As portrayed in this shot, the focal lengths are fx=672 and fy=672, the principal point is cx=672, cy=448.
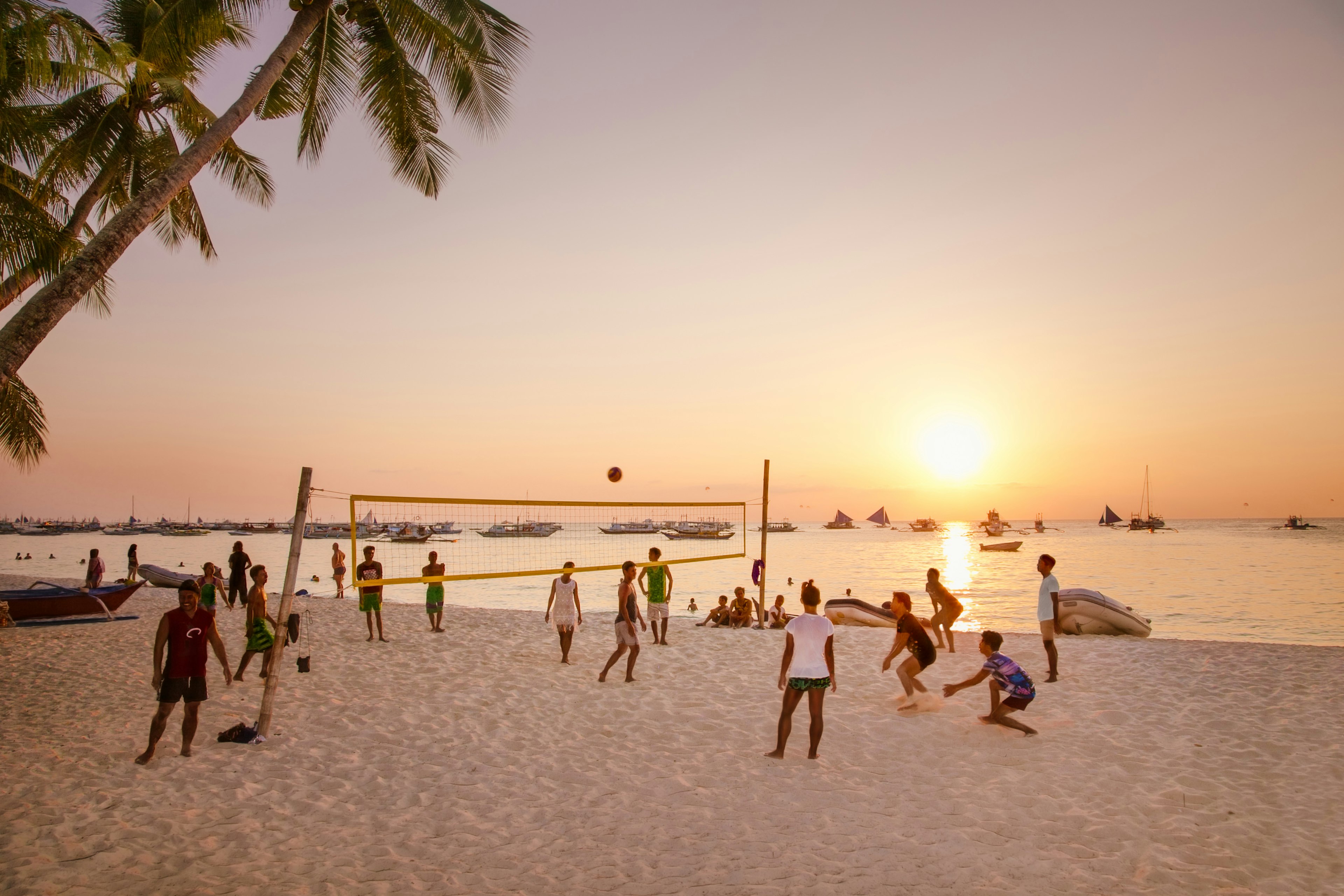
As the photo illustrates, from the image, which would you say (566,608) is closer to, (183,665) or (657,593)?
(657,593)

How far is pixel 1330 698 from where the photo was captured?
8.10 metres

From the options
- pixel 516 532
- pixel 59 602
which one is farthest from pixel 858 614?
pixel 516 532

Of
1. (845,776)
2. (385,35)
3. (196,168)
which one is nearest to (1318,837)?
(845,776)

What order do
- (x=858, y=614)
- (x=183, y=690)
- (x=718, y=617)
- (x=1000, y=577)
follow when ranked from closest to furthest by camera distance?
(x=183, y=690)
(x=718, y=617)
(x=858, y=614)
(x=1000, y=577)

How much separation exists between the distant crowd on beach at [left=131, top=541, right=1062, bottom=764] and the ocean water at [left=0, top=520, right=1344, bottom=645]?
6412 mm

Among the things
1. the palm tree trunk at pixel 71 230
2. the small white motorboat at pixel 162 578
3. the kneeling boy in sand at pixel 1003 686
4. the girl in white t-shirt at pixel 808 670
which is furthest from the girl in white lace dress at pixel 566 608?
the small white motorboat at pixel 162 578

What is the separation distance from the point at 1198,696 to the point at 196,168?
542 inches

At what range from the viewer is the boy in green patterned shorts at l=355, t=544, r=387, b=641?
11.3m

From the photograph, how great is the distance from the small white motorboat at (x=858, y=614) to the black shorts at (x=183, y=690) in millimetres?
11636

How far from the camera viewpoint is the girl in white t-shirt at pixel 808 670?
19.6 ft

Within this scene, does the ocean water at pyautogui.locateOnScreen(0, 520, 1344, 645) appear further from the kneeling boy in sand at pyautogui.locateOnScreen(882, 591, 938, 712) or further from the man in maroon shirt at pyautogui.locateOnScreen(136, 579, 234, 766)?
the kneeling boy in sand at pyautogui.locateOnScreen(882, 591, 938, 712)

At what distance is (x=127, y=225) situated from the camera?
7.13 metres

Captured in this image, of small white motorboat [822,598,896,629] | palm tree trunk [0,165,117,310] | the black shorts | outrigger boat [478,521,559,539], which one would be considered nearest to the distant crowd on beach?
the black shorts

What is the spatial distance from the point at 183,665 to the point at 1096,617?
14.2 metres
